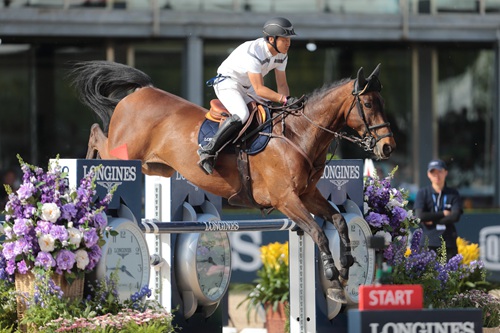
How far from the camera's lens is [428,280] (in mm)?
8016

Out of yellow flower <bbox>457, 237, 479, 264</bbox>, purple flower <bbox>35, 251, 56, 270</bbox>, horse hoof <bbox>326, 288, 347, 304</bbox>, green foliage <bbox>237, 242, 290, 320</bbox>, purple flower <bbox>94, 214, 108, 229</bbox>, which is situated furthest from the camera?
yellow flower <bbox>457, 237, 479, 264</bbox>

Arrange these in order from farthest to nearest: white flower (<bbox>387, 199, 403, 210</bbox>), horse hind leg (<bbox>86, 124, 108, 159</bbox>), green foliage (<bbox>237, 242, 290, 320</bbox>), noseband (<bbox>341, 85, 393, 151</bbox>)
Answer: green foliage (<bbox>237, 242, 290, 320</bbox>) < horse hind leg (<bbox>86, 124, 108, 159</bbox>) < white flower (<bbox>387, 199, 403, 210</bbox>) < noseband (<bbox>341, 85, 393, 151</bbox>)

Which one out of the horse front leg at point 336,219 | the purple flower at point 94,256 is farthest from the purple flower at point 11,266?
the horse front leg at point 336,219

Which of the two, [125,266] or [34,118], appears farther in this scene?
[34,118]

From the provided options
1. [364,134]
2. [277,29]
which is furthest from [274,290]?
[277,29]

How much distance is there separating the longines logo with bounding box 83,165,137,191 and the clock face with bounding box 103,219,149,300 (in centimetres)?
27

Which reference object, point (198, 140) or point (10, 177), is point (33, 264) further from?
point (10, 177)

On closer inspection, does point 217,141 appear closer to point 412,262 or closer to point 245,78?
point 245,78

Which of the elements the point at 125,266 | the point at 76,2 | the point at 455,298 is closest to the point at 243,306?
the point at 455,298

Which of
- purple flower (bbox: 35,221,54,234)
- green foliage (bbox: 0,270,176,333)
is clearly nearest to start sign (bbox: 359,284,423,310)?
green foliage (bbox: 0,270,176,333)

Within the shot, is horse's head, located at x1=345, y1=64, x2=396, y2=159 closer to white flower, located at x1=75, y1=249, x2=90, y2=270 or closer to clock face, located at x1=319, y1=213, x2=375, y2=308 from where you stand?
clock face, located at x1=319, y1=213, x2=375, y2=308

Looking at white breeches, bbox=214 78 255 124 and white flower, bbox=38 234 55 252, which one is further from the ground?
white breeches, bbox=214 78 255 124

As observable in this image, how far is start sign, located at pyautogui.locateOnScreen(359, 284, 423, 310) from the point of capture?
5449 millimetres

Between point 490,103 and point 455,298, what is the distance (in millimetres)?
11886
